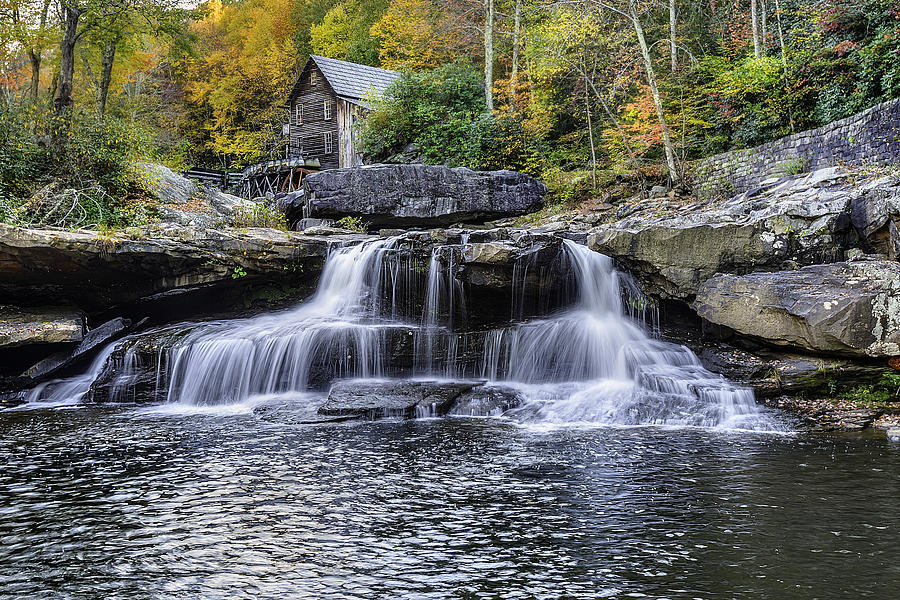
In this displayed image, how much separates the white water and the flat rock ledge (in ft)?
1.54

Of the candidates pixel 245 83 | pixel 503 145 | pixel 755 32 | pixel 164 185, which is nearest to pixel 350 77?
pixel 245 83

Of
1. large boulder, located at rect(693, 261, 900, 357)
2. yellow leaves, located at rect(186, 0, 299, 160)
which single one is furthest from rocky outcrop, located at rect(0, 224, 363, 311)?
yellow leaves, located at rect(186, 0, 299, 160)

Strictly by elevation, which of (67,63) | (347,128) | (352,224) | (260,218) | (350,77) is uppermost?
(350,77)

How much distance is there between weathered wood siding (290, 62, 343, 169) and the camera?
35.1 m

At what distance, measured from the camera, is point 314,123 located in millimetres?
36094

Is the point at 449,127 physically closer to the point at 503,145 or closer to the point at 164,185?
the point at 503,145

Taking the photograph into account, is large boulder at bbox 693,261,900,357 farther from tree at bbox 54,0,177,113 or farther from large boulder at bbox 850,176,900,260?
tree at bbox 54,0,177,113

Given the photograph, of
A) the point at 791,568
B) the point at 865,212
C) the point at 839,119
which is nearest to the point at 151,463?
the point at 791,568

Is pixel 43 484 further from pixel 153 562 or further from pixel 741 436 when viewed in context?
pixel 741 436

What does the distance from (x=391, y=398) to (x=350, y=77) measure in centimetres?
2932

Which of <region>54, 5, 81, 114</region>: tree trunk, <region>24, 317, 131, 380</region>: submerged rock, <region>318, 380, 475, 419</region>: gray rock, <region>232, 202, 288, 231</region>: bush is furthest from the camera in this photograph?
<region>232, 202, 288, 231</region>: bush

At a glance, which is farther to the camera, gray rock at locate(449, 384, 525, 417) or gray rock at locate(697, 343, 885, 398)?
gray rock at locate(449, 384, 525, 417)

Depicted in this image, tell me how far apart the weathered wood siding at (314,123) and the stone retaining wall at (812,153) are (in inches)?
843

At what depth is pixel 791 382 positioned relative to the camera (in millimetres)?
9227
